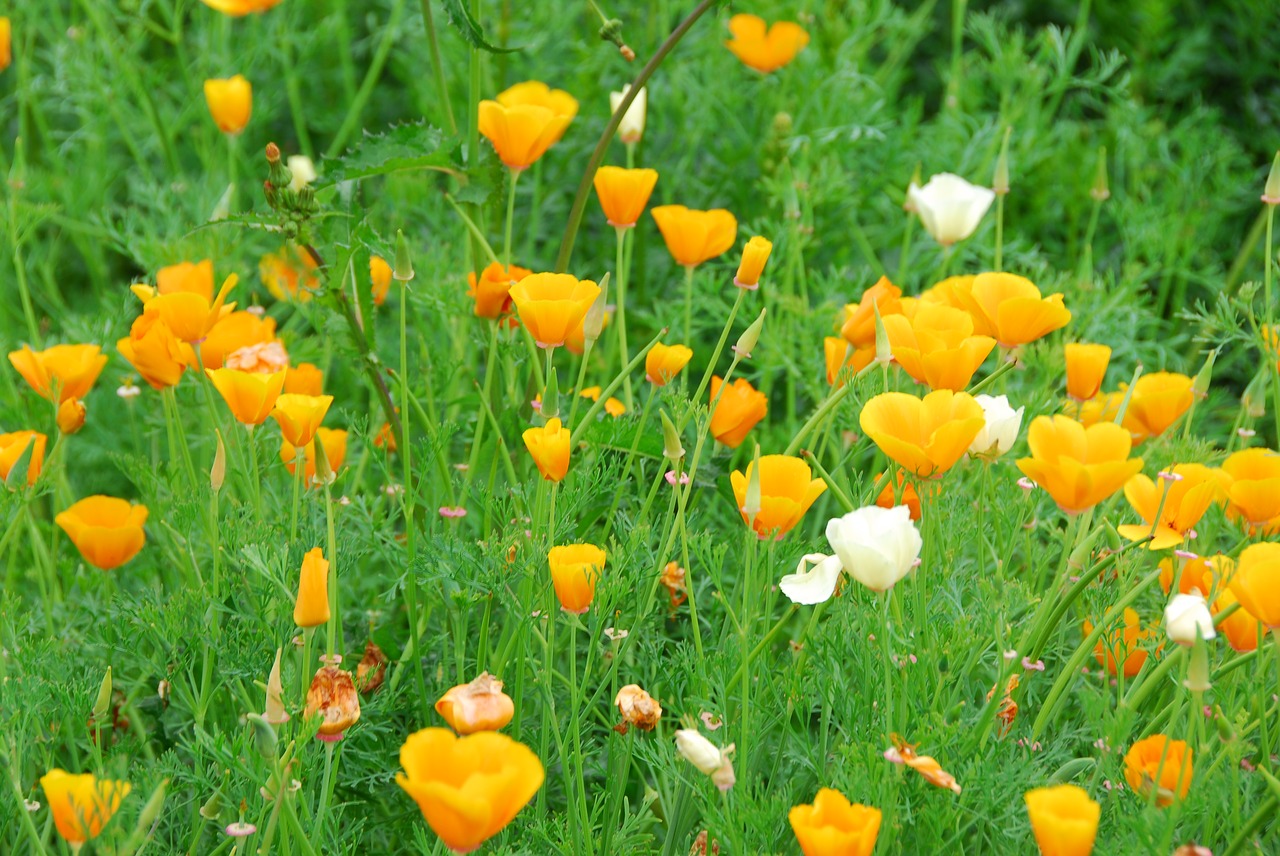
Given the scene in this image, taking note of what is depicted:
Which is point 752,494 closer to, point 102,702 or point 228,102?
point 102,702

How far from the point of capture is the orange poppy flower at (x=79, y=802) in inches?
34.8

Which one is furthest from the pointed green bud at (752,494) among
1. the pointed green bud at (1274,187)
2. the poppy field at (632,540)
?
the pointed green bud at (1274,187)

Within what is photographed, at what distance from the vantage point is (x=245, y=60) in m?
2.41

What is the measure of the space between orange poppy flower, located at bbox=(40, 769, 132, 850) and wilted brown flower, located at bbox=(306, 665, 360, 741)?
0.47 ft

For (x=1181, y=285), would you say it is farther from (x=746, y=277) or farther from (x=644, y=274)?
(x=746, y=277)

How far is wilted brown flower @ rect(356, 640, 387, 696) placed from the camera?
116 cm

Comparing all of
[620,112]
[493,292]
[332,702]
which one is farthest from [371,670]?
[620,112]

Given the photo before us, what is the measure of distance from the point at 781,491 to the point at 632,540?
0.49ft

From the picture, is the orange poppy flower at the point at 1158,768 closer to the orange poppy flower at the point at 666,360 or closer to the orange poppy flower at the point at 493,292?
the orange poppy flower at the point at 666,360

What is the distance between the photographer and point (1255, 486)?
1034 mm

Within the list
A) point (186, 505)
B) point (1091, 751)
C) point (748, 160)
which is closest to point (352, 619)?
point (186, 505)

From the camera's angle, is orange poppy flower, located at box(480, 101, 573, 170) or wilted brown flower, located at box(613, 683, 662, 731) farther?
orange poppy flower, located at box(480, 101, 573, 170)

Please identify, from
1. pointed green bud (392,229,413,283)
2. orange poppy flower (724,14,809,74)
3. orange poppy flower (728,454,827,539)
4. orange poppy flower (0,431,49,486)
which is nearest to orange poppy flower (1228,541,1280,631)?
orange poppy flower (728,454,827,539)

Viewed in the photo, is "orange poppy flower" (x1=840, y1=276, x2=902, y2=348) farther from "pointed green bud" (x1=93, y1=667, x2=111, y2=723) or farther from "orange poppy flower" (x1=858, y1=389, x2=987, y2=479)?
"pointed green bud" (x1=93, y1=667, x2=111, y2=723)
